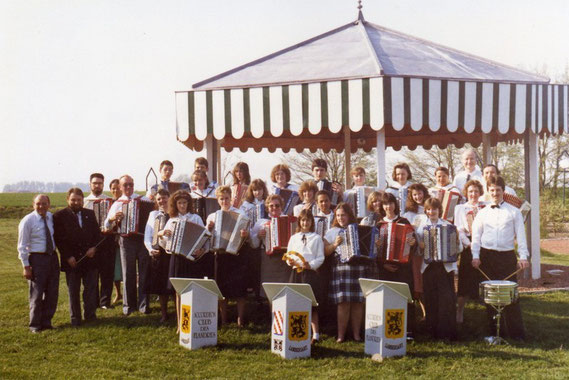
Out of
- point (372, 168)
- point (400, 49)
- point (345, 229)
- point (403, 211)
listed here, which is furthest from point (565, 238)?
point (345, 229)

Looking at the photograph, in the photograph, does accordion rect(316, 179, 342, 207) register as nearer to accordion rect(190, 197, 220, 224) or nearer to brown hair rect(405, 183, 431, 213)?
brown hair rect(405, 183, 431, 213)

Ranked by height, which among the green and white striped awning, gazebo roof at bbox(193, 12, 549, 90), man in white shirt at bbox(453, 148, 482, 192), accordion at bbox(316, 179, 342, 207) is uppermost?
gazebo roof at bbox(193, 12, 549, 90)

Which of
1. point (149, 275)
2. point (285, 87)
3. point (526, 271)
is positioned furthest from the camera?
point (526, 271)

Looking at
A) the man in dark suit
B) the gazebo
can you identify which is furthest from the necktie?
the gazebo

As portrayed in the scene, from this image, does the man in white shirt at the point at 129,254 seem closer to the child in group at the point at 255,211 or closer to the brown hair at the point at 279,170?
the child in group at the point at 255,211

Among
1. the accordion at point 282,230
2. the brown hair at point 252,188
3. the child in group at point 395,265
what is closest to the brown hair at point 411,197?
the child in group at point 395,265

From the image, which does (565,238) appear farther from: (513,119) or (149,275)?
(149,275)

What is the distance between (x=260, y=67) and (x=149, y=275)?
15.0 feet

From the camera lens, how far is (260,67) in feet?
37.6

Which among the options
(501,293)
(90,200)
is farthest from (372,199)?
(90,200)

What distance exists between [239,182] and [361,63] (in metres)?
2.91

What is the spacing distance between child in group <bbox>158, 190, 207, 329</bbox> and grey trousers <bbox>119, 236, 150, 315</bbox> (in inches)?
39.6

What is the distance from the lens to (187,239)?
26.2 feet

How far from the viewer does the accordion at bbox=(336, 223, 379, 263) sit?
7375mm
